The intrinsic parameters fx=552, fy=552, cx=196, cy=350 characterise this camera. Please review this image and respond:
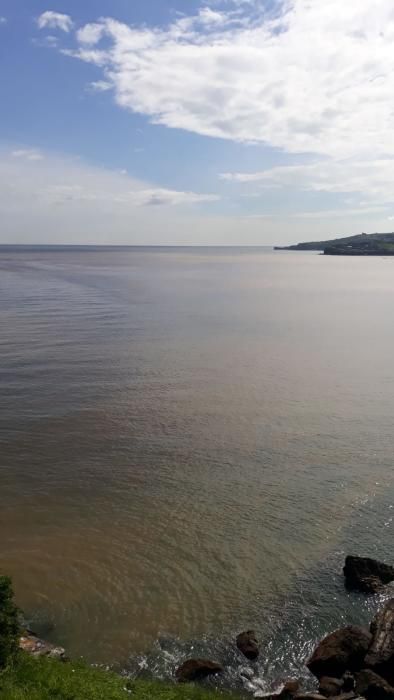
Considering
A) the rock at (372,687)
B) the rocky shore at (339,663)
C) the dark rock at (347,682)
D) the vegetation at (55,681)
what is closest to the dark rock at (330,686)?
the rocky shore at (339,663)

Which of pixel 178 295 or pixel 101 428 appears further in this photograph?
pixel 178 295

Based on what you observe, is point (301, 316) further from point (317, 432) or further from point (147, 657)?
point (147, 657)

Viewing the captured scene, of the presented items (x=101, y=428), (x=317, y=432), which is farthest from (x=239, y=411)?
(x=101, y=428)

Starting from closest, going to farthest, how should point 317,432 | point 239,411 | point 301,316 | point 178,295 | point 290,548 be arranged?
point 290,548, point 317,432, point 239,411, point 301,316, point 178,295

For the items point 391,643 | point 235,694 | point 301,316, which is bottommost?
point 235,694

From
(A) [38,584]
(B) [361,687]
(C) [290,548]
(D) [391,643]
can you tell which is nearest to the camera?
(B) [361,687]

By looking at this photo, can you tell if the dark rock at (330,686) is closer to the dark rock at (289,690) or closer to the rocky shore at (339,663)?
the rocky shore at (339,663)
